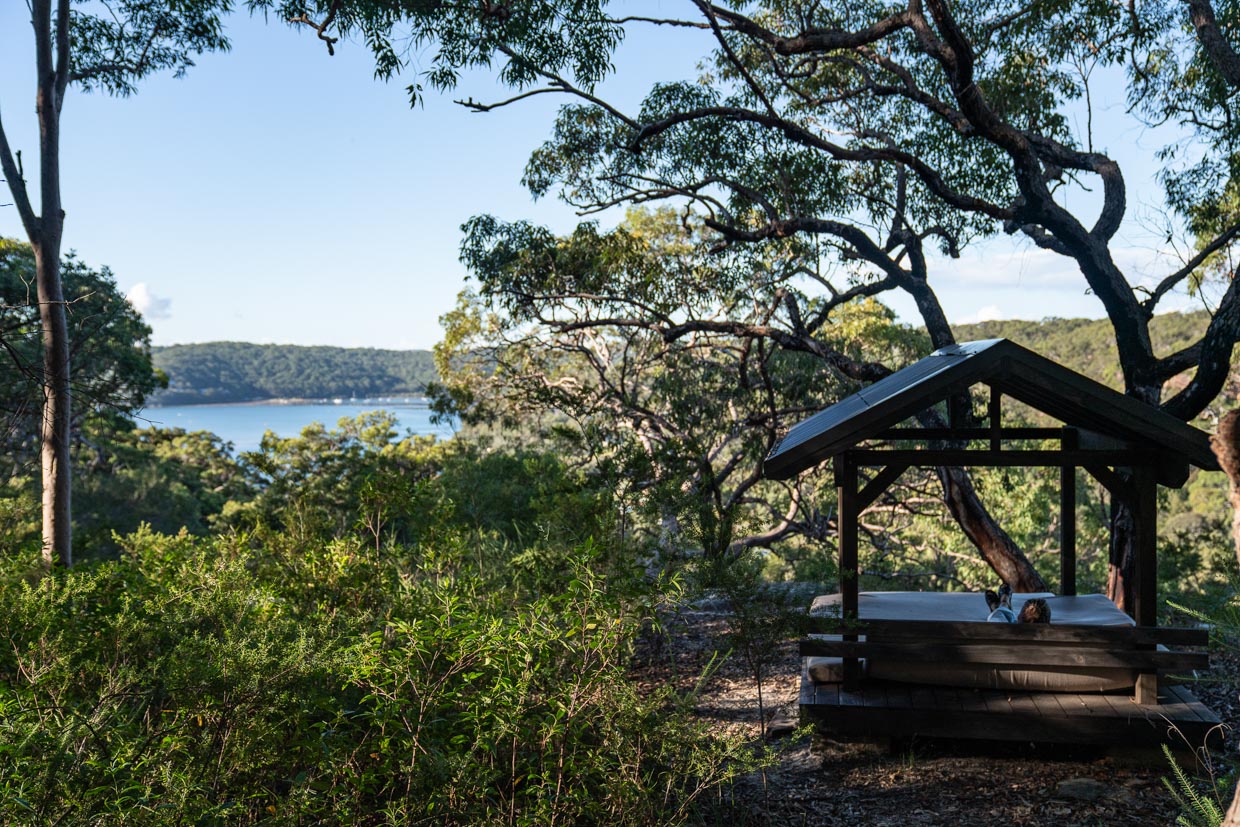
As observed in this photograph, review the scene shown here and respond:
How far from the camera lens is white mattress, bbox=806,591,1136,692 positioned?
5699 mm

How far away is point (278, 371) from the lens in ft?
186

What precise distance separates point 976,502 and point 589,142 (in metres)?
6.28

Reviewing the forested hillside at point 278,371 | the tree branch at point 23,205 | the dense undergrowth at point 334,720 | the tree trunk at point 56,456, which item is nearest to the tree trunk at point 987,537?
the dense undergrowth at point 334,720

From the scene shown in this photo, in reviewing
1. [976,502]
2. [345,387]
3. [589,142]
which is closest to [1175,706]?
[976,502]

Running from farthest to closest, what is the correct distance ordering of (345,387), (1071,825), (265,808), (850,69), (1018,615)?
(345,387)
(850,69)
(1018,615)
(1071,825)
(265,808)

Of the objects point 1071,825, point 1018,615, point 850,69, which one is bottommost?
point 1071,825

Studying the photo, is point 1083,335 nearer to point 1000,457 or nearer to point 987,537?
point 987,537

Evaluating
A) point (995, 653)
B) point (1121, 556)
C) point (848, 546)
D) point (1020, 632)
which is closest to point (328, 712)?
point (848, 546)

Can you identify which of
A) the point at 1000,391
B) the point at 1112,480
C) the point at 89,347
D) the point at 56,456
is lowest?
the point at 1112,480

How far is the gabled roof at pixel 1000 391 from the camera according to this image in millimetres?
5297

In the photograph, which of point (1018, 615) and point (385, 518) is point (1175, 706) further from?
point (385, 518)

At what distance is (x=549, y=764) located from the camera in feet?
11.2

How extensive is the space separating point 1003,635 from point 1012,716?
48 centimetres

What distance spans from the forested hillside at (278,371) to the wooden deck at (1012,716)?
4595cm
